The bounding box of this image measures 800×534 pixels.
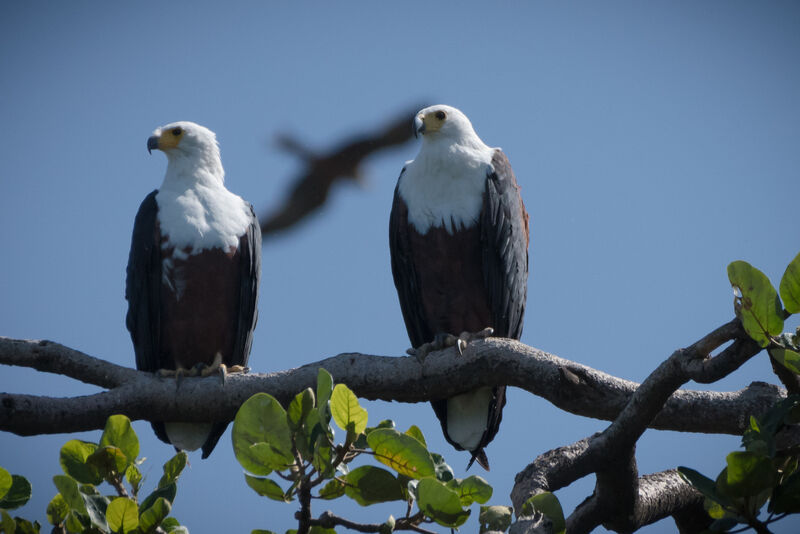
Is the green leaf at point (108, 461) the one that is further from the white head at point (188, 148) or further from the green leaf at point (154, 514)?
the white head at point (188, 148)

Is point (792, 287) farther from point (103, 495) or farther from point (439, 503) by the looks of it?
point (103, 495)

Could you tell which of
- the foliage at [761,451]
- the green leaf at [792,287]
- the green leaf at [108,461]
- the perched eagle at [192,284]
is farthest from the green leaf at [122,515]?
the perched eagle at [192,284]

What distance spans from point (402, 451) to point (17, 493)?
1.33 m

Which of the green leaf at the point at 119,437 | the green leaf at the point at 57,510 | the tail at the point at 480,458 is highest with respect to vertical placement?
the tail at the point at 480,458

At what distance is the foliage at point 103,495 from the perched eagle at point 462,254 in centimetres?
223

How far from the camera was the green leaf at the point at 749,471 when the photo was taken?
2.61 m

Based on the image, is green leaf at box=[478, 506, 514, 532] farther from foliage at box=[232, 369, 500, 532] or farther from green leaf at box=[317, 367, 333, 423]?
green leaf at box=[317, 367, 333, 423]

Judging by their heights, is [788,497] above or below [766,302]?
below

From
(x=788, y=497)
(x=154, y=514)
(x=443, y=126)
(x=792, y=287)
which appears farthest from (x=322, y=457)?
(x=443, y=126)

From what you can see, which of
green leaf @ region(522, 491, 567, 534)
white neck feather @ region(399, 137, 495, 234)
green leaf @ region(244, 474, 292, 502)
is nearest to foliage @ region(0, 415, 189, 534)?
green leaf @ region(244, 474, 292, 502)

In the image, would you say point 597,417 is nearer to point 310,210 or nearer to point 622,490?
point 622,490

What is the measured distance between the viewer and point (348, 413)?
278cm

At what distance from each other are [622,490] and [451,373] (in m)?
0.87

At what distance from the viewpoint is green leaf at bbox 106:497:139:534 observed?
271cm
